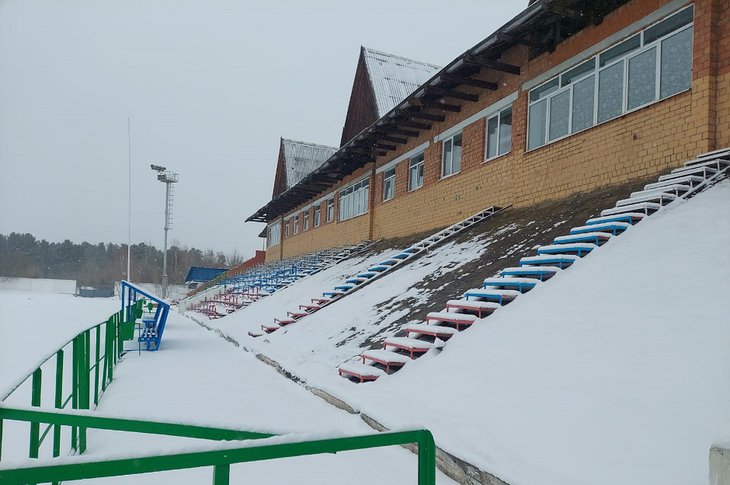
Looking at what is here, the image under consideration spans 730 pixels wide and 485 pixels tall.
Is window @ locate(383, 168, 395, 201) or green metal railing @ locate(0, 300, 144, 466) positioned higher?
window @ locate(383, 168, 395, 201)

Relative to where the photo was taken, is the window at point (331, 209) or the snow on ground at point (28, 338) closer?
the snow on ground at point (28, 338)

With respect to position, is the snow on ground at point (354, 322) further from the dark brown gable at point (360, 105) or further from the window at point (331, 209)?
the window at point (331, 209)

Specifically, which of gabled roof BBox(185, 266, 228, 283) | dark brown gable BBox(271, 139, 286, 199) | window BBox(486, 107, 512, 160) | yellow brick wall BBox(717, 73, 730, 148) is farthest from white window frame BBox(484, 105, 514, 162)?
gabled roof BBox(185, 266, 228, 283)

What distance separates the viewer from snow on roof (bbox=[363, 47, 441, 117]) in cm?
2256

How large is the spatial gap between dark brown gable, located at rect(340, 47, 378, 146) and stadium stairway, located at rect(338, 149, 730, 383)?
607 inches

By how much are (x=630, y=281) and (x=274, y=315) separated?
1246 centimetres

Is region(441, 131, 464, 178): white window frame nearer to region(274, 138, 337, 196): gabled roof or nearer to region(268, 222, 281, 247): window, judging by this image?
region(274, 138, 337, 196): gabled roof

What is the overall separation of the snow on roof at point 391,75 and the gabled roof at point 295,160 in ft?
38.3

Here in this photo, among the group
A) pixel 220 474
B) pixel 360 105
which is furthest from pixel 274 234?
Answer: pixel 220 474

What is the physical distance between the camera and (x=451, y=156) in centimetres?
1602

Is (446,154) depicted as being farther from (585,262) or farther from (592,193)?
(585,262)

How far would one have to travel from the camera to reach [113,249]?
9894cm

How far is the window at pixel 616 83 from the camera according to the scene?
8.95m

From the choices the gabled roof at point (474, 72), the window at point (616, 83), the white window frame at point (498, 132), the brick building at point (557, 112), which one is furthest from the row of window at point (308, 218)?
the window at point (616, 83)
